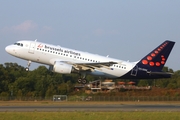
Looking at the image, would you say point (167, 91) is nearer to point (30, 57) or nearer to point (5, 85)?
point (5, 85)

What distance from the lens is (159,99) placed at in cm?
7319

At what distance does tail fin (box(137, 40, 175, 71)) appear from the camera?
57.1 m

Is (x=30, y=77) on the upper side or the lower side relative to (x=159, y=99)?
upper

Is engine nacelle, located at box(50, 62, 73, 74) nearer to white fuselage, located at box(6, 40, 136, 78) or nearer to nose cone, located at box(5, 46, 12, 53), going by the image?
white fuselage, located at box(6, 40, 136, 78)

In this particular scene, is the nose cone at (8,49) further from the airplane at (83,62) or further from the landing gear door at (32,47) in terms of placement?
the landing gear door at (32,47)

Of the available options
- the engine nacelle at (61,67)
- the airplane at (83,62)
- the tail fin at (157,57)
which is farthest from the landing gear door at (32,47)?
the tail fin at (157,57)

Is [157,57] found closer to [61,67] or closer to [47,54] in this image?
[61,67]

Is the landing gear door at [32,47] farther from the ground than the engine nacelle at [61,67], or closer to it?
farther from the ground

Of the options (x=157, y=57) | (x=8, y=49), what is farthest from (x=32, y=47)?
(x=157, y=57)

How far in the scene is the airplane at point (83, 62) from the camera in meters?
51.8

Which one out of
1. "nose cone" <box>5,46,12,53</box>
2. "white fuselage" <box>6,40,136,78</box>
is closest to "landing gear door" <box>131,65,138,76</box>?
"white fuselage" <box>6,40,136,78</box>

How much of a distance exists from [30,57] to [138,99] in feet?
88.6

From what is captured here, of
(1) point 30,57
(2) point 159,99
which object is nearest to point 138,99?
(2) point 159,99

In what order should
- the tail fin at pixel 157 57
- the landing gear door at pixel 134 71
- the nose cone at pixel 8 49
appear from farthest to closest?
the tail fin at pixel 157 57, the landing gear door at pixel 134 71, the nose cone at pixel 8 49
